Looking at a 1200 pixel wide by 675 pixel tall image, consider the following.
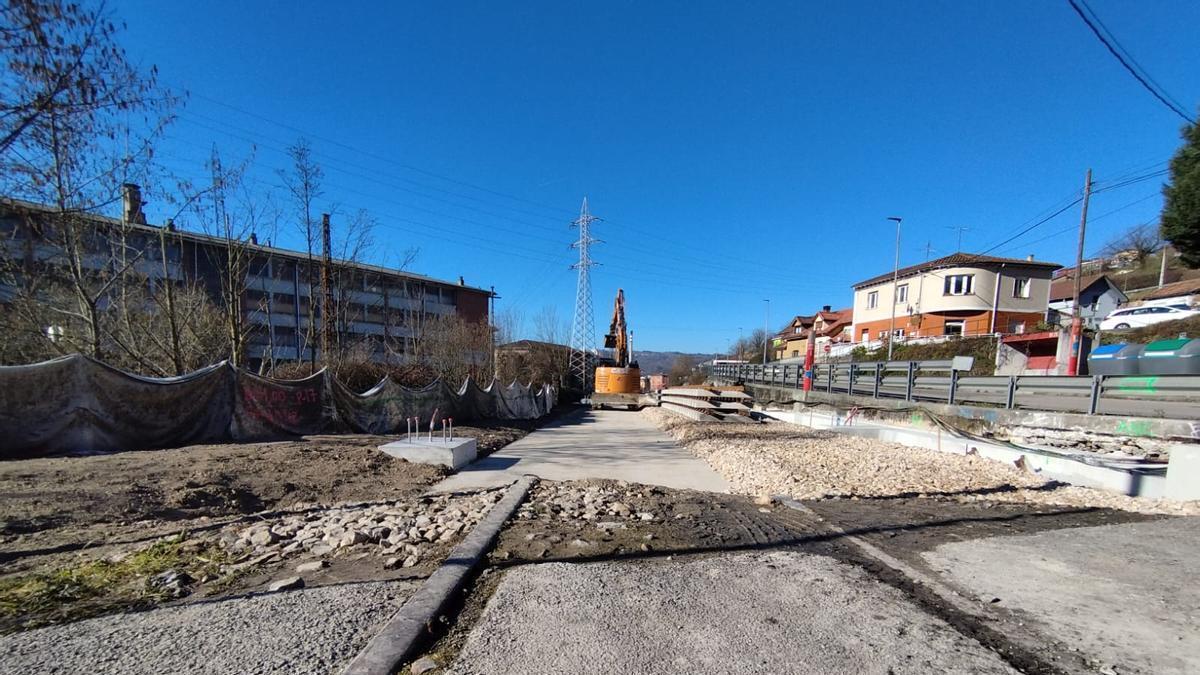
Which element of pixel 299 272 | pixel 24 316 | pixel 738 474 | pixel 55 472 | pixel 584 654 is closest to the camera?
pixel 584 654

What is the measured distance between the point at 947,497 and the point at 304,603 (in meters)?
7.09

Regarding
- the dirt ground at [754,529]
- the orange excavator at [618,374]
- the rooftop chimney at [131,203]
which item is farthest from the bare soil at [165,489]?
the orange excavator at [618,374]

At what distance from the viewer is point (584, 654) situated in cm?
257

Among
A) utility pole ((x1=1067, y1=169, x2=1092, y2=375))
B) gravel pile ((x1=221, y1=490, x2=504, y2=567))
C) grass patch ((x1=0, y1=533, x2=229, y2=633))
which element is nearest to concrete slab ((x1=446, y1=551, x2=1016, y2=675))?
gravel pile ((x1=221, y1=490, x2=504, y2=567))

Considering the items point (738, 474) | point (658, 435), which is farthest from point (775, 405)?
point (738, 474)

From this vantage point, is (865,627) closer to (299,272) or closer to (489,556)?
(489,556)

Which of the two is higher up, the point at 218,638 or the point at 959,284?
the point at 959,284

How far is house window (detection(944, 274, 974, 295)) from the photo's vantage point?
132 feet

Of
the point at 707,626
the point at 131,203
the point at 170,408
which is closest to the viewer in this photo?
the point at 707,626

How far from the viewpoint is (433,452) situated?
832 centimetres

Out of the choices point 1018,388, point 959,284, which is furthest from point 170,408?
point 959,284

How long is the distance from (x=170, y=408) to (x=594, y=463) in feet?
23.5

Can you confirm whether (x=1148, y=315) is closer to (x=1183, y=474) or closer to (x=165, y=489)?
(x=1183, y=474)

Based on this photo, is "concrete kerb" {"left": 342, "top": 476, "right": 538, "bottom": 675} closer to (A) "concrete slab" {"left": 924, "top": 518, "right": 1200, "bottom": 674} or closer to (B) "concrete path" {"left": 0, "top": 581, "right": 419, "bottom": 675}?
(B) "concrete path" {"left": 0, "top": 581, "right": 419, "bottom": 675}
